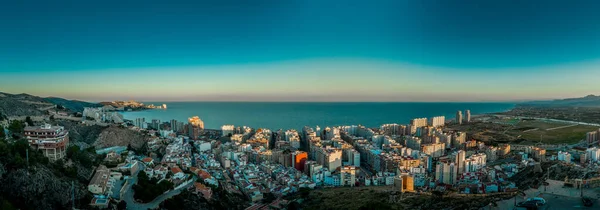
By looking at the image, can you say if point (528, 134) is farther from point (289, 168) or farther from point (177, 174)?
point (177, 174)

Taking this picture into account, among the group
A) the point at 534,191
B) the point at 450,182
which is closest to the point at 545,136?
the point at 450,182

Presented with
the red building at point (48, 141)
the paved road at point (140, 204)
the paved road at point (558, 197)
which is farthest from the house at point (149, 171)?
the paved road at point (558, 197)

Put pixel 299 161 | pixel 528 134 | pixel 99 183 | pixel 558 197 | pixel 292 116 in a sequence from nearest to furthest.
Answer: pixel 558 197 < pixel 99 183 < pixel 299 161 < pixel 528 134 < pixel 292 116

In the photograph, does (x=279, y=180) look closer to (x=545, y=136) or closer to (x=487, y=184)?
(x=487, y=184)

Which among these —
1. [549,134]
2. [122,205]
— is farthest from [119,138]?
[549,134]

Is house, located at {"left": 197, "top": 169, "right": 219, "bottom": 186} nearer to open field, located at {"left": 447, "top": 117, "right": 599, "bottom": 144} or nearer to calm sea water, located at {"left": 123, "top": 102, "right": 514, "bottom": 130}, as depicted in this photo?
open field, located at {"left": 447, "top": 117, "right": 599, "bottom": 144}

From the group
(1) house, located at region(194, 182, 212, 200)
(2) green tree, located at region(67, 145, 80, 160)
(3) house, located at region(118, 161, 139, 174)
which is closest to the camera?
(2) green tree, located at region(67, 145, 80, 160)

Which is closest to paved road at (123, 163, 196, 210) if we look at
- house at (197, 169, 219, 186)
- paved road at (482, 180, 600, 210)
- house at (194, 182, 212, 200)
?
house at (194, 182, 212, 200)

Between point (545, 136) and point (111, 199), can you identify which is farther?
point (545, 136)
